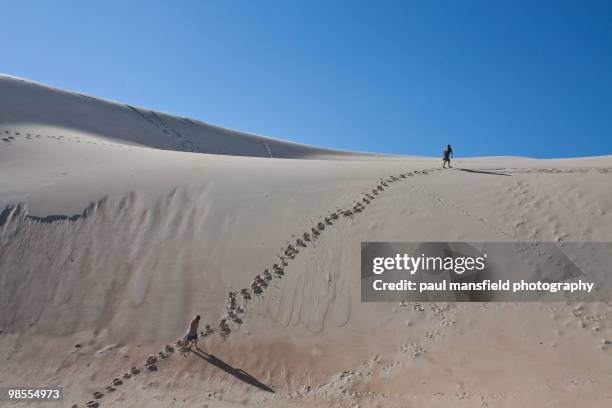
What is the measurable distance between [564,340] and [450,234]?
3.25 m

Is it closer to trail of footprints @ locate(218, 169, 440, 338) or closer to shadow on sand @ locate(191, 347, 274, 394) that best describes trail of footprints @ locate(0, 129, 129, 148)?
trail of footprints @ locate(218, 169, 440, 338)

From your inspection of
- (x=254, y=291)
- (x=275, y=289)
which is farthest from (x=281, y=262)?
(x=254, y=291)

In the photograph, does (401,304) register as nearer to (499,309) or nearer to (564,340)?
(499,309)

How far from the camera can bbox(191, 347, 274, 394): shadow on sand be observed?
7.28 metres

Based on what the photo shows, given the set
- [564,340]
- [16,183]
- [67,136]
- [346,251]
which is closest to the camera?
[564,340]

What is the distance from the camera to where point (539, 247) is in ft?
30.4

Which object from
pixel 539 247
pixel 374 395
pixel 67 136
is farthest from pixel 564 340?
pixel 67 136

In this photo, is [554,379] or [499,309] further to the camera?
[499,309]

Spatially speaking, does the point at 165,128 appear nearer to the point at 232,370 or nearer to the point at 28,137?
the point at 28,137

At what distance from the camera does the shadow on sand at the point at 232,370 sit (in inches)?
287

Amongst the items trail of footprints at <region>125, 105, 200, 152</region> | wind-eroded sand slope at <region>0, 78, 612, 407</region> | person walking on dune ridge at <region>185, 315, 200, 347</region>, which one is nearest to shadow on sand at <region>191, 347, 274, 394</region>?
wind-eroded sand slope at <region>0, 78, 612, 407</region>

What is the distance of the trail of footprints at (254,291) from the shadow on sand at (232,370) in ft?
0.91

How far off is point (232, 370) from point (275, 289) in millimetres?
2001

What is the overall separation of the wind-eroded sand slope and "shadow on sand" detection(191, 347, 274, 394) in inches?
1.3
